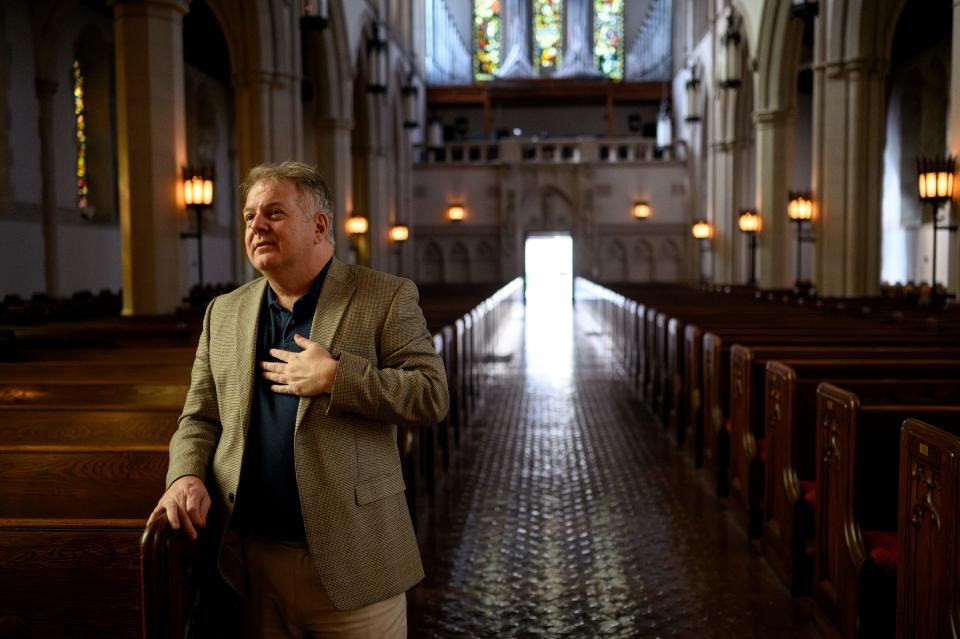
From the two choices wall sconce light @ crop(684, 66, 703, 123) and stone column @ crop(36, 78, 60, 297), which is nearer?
stone column @ crop(36, 78, 60, 297)

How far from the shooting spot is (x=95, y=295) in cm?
1503

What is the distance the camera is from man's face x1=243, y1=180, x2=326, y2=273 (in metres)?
1.90

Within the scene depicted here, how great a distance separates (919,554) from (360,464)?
172cm

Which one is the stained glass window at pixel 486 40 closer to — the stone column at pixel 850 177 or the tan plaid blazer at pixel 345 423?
the stone column at pixel 850 177

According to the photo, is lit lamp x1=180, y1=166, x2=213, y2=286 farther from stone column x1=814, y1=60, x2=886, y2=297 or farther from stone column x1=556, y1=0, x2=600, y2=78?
stone column x1=556, y1=0, x2=600, y2=78

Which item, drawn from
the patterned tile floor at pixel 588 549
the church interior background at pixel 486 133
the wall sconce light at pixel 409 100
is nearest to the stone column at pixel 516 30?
the church interior background at pixel 486 133

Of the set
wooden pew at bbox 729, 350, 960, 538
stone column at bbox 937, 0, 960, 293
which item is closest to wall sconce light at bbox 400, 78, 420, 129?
stone column at bbox 937, 0, 960, 293

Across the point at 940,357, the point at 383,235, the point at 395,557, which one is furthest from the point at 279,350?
the point at 383,235

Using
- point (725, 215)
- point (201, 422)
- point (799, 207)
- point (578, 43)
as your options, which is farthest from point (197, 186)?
point (578, 43)

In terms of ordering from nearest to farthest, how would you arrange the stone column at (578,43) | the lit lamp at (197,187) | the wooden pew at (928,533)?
the wooden pew at (928,533)
the lit lamp at (197,187)
the stone column at (578,43)

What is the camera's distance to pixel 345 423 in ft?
6.25

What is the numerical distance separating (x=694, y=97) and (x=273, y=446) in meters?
23.6

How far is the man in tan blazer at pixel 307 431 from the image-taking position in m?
1.86

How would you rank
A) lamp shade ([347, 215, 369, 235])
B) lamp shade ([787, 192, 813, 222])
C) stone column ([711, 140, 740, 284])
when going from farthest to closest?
1. stone column ([711, 140, 740, 284])
2. lamp shade ([347, 215, 369, 235])
3. lamp shade ([787, 192, 813, 222])
